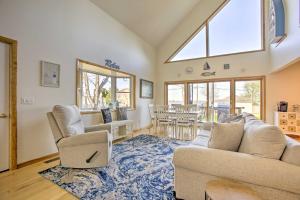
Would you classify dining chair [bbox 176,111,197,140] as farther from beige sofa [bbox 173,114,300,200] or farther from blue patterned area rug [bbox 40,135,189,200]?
beige sofa [bbox 173,114,300,200]

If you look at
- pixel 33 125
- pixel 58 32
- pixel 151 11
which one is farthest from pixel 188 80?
pixel 33 125

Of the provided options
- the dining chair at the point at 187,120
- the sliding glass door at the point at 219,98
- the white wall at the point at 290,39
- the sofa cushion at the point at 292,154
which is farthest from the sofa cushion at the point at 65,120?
the sliding glass door at the point at 219,98

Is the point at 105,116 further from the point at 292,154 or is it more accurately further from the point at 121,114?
the point at 292,154

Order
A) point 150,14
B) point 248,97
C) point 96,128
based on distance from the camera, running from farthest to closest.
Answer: point 248,97 < point 150,14 < point 96,128

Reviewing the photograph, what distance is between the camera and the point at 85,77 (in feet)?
12.7

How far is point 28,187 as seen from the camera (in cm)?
190

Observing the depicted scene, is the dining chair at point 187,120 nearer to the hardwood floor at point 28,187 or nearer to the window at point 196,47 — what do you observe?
the window at point 196,47

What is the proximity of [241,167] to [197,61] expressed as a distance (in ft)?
17.0

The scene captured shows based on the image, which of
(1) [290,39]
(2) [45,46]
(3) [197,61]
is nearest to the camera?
(2) [45,46]

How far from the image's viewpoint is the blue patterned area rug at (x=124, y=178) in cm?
177

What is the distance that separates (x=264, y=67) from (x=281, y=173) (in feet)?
16.0

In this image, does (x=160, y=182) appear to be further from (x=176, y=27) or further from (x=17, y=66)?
(x=176, y=27)

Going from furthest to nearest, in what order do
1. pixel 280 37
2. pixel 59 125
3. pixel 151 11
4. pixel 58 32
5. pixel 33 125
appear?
pixel 151 11 < pixel 280 37 < pixel 58 32 < pixel 33 125 < pixel 59 125

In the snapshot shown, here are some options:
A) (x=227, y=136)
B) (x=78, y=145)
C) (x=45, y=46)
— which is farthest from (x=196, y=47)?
(x=78, y=145)
